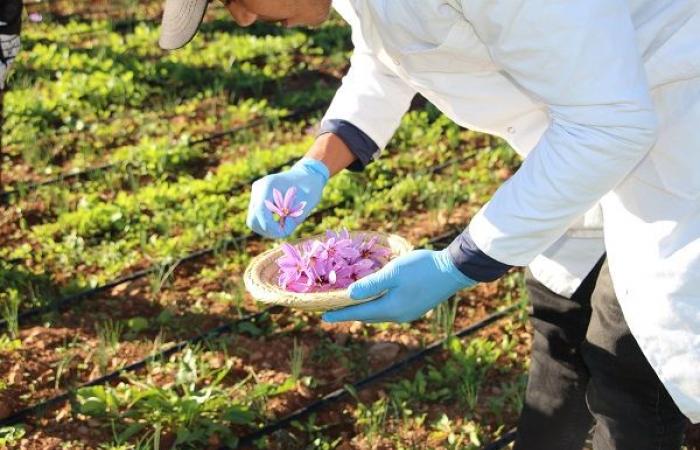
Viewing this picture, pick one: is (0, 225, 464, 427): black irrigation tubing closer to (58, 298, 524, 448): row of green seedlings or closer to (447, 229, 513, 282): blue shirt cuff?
(58, 298, 524, 448): row of green seedlings

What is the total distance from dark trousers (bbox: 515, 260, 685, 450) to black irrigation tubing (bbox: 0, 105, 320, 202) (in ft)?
9.68

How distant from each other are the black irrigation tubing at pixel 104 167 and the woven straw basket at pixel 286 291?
2.32 metres

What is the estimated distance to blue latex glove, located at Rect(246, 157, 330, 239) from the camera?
256 cm

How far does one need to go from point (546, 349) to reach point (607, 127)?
34.9 inches

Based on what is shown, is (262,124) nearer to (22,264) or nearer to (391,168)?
(391,168)

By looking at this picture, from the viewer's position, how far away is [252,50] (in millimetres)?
6816

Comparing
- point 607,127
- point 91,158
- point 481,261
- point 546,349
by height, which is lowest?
A: point 91,158

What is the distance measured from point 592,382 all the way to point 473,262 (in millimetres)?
432

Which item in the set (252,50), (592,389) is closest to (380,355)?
(592,389)

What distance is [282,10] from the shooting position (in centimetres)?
202

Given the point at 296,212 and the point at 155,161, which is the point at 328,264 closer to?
the point at 296,212

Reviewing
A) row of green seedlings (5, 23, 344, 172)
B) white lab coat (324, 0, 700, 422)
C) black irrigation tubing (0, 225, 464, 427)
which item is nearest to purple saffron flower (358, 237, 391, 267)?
white lab coat (324, 0, 700, 422)

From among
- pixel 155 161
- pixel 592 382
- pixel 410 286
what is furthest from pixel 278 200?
pixel 155 161

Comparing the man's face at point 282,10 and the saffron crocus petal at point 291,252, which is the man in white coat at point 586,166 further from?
the saffron crocus petal at point 291,252
